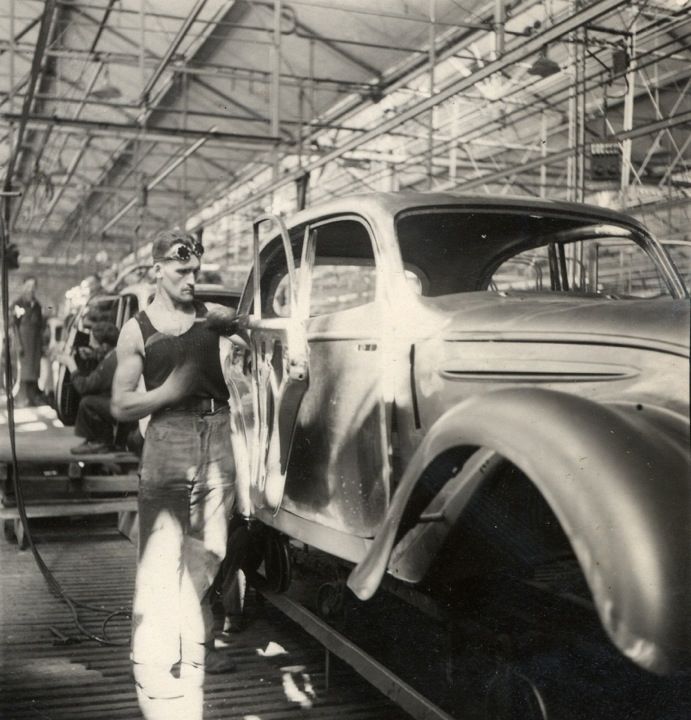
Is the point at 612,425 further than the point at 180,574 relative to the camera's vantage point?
No

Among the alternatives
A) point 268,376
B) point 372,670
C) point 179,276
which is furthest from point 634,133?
point 372,670

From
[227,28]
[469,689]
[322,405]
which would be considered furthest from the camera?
[227,28]

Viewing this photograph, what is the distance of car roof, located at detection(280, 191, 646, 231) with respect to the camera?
3.58 metres

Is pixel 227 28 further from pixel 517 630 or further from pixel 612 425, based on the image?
pixel 612 425

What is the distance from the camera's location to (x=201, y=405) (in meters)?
3.87

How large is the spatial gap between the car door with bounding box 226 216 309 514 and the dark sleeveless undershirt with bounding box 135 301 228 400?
0.30 meters

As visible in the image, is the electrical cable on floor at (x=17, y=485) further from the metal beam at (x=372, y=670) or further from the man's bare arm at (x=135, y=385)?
the metal beam at (x=372, y=670)

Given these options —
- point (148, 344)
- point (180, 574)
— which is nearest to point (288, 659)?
point (180, 574)

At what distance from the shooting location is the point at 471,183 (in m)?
12.6

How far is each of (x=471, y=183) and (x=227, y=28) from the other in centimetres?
535

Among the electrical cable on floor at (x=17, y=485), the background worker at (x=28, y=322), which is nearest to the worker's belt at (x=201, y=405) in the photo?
the electrical cable on floor at (x=17, y=485)

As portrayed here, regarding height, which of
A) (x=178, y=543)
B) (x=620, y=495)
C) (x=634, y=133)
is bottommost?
(x=178, y=543)

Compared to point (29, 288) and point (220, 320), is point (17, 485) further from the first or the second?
point (29, 288)

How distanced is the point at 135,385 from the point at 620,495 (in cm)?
227
